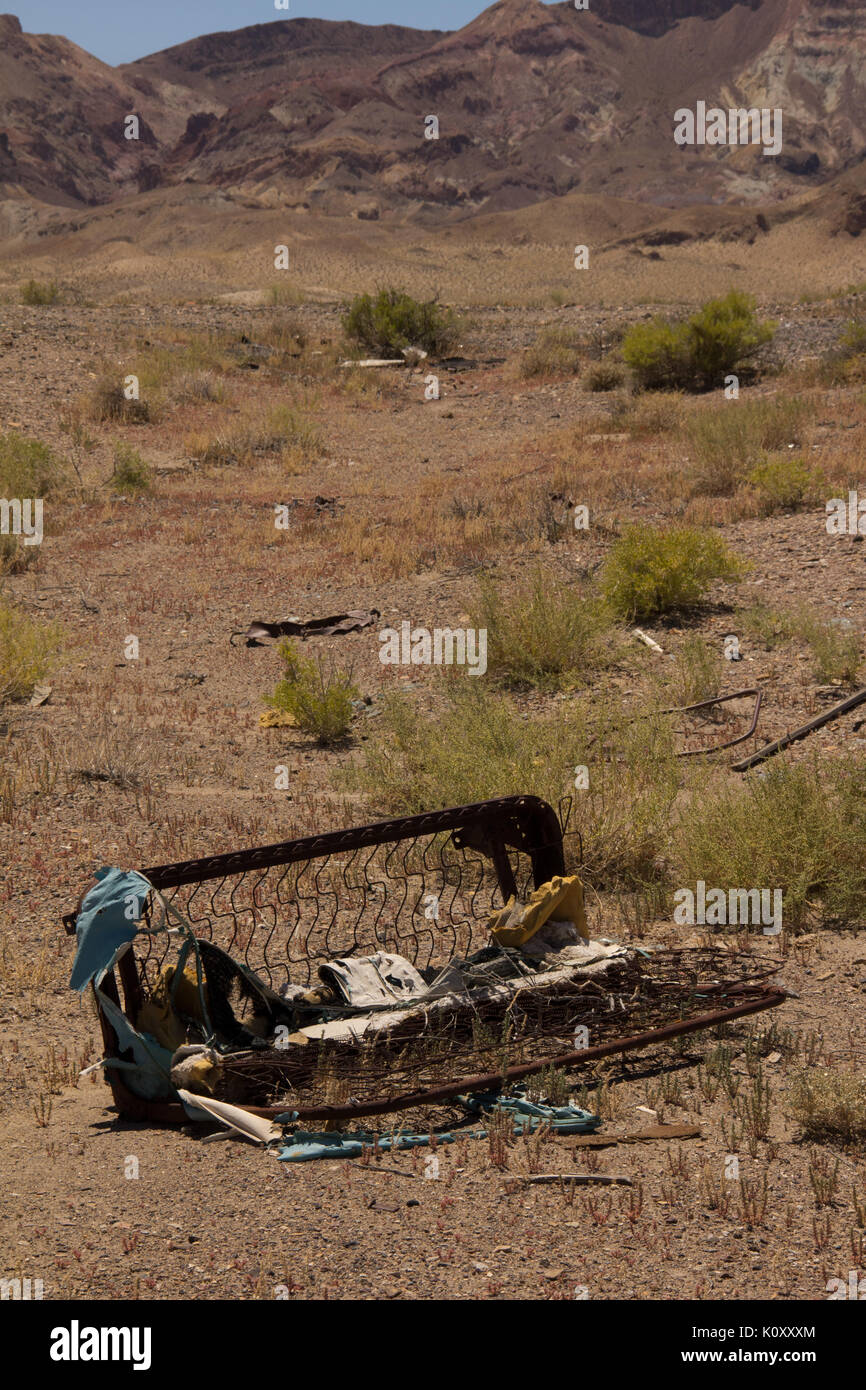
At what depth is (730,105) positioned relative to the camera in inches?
4370

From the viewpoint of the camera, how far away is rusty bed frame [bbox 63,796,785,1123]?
148 inches

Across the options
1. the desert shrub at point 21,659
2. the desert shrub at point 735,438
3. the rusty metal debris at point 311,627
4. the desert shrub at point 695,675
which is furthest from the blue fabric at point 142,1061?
the desert shrub at point 735,438

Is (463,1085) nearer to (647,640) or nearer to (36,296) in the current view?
(647,640)

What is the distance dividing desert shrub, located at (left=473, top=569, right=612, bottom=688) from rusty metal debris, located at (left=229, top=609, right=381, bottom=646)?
1666 millimetres

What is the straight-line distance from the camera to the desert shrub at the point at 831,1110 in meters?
3.47

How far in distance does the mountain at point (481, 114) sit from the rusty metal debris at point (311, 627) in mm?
80911

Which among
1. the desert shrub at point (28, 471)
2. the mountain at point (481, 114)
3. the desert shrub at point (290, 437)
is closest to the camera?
the desert shrub at point (28, 471)

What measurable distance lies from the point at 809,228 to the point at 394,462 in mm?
59234

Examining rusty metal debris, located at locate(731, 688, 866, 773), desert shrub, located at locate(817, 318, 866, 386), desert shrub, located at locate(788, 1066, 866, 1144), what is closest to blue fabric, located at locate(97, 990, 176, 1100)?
desert shrub, located at locate(788, 1066, 866, 1144)

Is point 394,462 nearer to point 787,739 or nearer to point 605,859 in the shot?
point 787,739

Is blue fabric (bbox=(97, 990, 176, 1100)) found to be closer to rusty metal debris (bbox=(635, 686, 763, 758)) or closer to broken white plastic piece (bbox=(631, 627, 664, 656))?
rusty metal debris (bbox=(635, 686, 763, 758))

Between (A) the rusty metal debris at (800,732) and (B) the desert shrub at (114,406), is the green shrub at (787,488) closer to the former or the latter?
(A) the rusty metal debris at (800,732)

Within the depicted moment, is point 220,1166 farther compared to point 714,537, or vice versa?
point 714,537

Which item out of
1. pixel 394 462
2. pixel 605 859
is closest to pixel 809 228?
pixel 394 462
